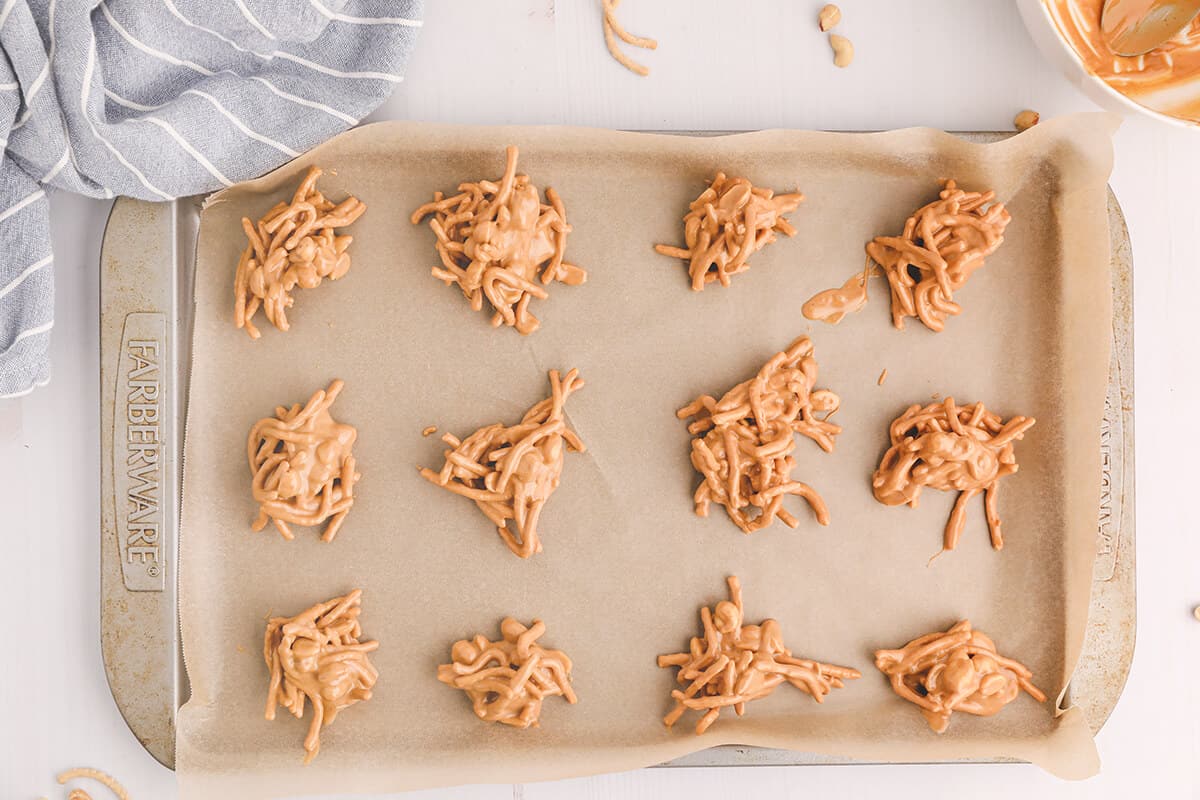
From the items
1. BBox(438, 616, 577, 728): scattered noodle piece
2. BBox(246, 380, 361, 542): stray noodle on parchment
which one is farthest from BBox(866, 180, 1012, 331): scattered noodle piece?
BBox(246, 380, 361, 542): stray noodle on parchment

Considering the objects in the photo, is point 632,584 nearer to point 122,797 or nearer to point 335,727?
point 335,727

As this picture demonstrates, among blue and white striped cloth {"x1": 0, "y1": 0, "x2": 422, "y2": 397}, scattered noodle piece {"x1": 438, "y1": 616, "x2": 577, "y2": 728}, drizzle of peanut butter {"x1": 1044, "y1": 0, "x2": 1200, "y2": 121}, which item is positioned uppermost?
drizzle of peanut butter {"x1": 1044, "y1": 0, "x2": 1200, "y2": 121}

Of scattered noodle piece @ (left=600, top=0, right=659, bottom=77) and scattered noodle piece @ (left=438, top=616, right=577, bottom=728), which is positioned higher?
scattered noodle piece @ (left=600, top=0, right=659, bottom=77)

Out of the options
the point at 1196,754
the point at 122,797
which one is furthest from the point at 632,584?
the point at 1196,754

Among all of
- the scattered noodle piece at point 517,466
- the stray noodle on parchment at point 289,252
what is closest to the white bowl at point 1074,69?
the scattered noodle piece at point 517,466

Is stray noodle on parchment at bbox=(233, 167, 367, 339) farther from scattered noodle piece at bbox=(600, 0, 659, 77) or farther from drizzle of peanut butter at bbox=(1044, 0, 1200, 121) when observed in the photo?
drizzle of peanut butter at bbox=(1044, 0, 1200, 121)

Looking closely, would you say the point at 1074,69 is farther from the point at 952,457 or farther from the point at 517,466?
the point at 517,466

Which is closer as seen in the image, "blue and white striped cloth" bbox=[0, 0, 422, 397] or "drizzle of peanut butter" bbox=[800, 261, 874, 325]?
"blue and white striped cloth" bbox=[0, 0, 422, 397]
